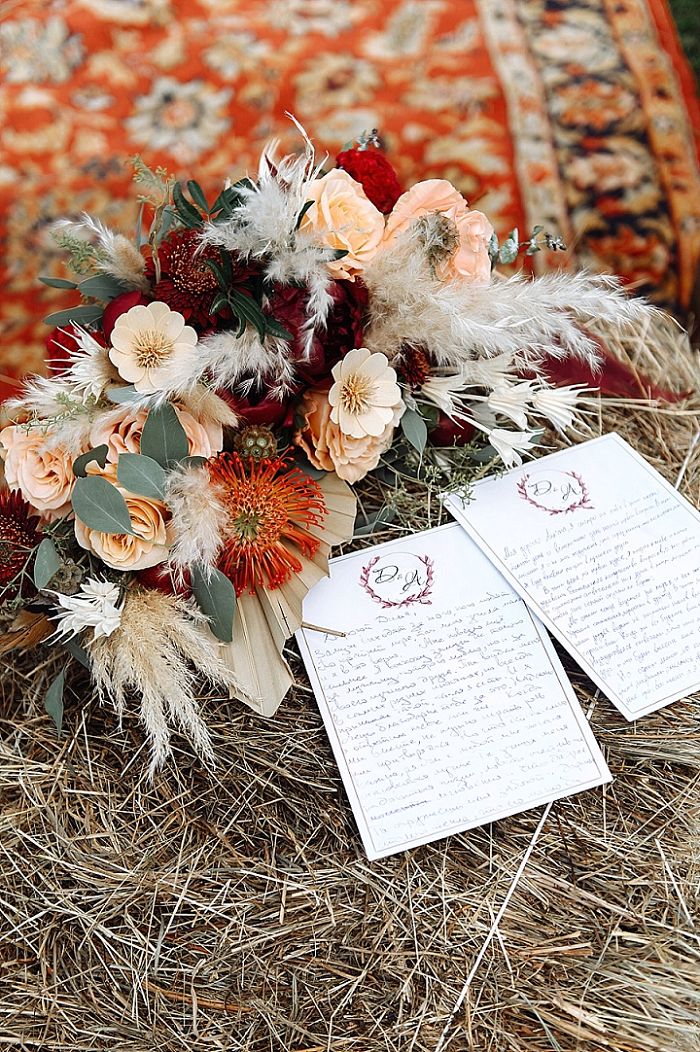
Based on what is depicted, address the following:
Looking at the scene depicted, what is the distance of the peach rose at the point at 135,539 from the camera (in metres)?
0.73

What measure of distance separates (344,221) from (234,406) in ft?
0.67

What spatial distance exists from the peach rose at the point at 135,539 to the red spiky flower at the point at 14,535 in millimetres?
79

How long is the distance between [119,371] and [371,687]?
1.20ft

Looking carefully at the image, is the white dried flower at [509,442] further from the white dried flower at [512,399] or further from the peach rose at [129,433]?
the peach rose at [129,433]

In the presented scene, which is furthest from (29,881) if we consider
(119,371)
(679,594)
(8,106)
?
(8,106)

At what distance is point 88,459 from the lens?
2.41 ft

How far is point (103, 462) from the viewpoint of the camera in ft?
2.45

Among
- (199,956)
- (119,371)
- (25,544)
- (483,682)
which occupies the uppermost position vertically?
(119,371)

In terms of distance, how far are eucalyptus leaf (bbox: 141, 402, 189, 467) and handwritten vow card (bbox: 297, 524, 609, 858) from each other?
192 millimetres

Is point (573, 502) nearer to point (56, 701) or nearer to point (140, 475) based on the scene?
point (140, 475)

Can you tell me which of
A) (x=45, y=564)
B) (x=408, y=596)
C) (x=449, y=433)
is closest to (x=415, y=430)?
(x=449, y=433)

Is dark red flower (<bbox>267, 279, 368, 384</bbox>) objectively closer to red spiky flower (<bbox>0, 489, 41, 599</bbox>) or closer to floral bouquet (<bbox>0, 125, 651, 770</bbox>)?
floral bouquet (<bbox>0, 125, 651, 770</bbox>)

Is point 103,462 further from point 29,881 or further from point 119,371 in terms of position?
point 29,881

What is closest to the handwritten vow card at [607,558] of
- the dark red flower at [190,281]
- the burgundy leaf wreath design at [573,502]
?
the burgundy leaf wreath design at [573,502]
